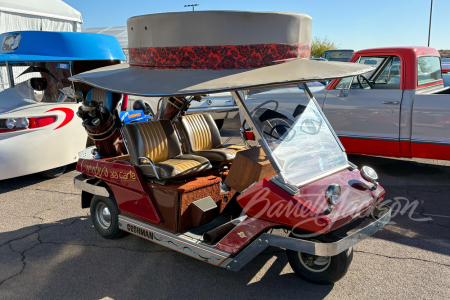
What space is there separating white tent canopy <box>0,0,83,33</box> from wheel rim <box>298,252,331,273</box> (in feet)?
44.3

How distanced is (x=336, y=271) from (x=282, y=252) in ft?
2.54

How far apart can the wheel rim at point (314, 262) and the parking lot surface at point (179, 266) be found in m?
0.15

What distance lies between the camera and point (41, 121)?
19.1 feet

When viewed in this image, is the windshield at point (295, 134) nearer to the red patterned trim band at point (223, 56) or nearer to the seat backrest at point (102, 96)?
the red patterned trim band at point (223, 56)

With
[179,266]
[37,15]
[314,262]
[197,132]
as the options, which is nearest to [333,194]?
[314,262]

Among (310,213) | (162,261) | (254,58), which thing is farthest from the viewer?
(162,261)

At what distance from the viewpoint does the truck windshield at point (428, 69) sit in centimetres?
611

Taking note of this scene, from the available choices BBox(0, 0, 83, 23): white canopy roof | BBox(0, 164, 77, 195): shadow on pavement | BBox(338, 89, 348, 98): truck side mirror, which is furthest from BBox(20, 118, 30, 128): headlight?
BBox(0, 0, 83, 23): white canopy roof

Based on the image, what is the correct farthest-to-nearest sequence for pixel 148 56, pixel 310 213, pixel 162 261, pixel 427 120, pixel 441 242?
pixel 427 120 < pixel 441 242 < pixel 162 261 < pixel 148 56 < pixel 310 213

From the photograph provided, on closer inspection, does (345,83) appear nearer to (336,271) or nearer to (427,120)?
(427,120)

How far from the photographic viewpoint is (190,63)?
306 cm

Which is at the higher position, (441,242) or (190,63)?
(190,63)

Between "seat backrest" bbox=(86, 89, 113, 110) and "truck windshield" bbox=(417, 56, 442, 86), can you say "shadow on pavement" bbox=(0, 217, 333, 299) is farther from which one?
"truck windshield" bbox=(417, 56, 442, 86)

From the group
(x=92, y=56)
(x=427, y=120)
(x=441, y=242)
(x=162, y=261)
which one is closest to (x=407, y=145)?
(x=427, y=120)
